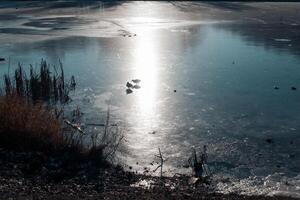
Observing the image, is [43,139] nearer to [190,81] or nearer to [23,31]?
[190,81]

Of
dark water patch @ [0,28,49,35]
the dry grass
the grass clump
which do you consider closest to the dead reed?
the grass clump

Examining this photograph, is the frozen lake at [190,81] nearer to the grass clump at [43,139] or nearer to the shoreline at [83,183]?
the shoreline at [83,183]

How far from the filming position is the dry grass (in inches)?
246

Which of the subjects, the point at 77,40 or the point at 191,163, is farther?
the point at 77,40

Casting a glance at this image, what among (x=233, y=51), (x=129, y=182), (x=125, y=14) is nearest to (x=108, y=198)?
(x=129, y=182)

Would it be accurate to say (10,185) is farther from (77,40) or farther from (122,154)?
(77,40)

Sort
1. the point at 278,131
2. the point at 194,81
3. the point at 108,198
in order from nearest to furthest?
the point at 108,198 → the point at 278,131 → the point at 194,81

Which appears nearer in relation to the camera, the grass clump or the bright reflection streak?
the grass clump

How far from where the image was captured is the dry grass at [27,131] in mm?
6258

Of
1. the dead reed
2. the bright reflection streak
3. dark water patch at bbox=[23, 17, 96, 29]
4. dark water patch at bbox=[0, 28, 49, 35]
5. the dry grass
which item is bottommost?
dark water patch at bbox=[23, 17, 96, 29]

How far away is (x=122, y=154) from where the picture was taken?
6.66m

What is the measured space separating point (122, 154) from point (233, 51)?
329 inches

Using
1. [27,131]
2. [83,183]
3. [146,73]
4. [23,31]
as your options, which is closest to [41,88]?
[146,73]

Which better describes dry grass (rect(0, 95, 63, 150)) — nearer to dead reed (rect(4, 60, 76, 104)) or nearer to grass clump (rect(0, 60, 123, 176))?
grass clump (rect(0, 60, 123, 176))
